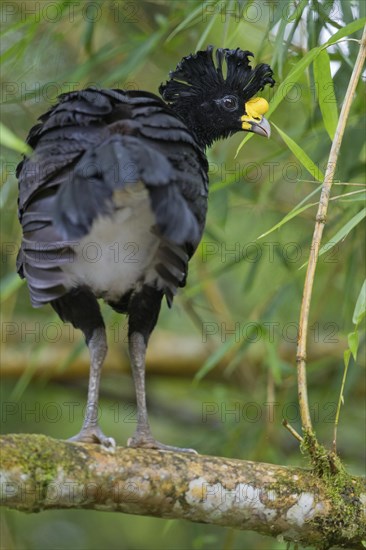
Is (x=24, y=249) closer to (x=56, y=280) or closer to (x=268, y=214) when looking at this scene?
(x=56, y=280)

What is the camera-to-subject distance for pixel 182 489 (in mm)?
3121

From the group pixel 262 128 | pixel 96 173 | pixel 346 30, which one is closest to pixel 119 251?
pixel 96 173

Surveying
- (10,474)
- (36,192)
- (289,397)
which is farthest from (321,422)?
(10,474)

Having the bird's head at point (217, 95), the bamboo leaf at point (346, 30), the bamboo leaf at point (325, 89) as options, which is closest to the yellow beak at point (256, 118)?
the bird's head at point (217, 95)

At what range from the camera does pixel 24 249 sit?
3.55m

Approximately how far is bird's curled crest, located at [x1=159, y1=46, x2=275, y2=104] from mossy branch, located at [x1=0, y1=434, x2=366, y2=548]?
180 centimetres

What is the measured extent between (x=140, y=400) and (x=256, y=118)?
1375 millimetres

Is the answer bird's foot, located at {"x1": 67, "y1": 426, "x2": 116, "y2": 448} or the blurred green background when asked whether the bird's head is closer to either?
the blurred green background

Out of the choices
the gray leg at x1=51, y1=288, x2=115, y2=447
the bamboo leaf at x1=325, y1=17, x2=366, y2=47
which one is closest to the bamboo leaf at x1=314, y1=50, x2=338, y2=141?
the bamboo leaf at x1=325, y1=17, x2=366, y2=47

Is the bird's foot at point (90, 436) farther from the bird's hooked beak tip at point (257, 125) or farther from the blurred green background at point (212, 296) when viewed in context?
the bird's hooked beak tip at point (257, 125)

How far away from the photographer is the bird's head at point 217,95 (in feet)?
13.9

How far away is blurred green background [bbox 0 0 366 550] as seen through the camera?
4891 mm

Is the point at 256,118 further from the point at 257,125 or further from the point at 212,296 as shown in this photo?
the point at 212,296

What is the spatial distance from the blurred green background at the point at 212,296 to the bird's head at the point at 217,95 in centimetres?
24
